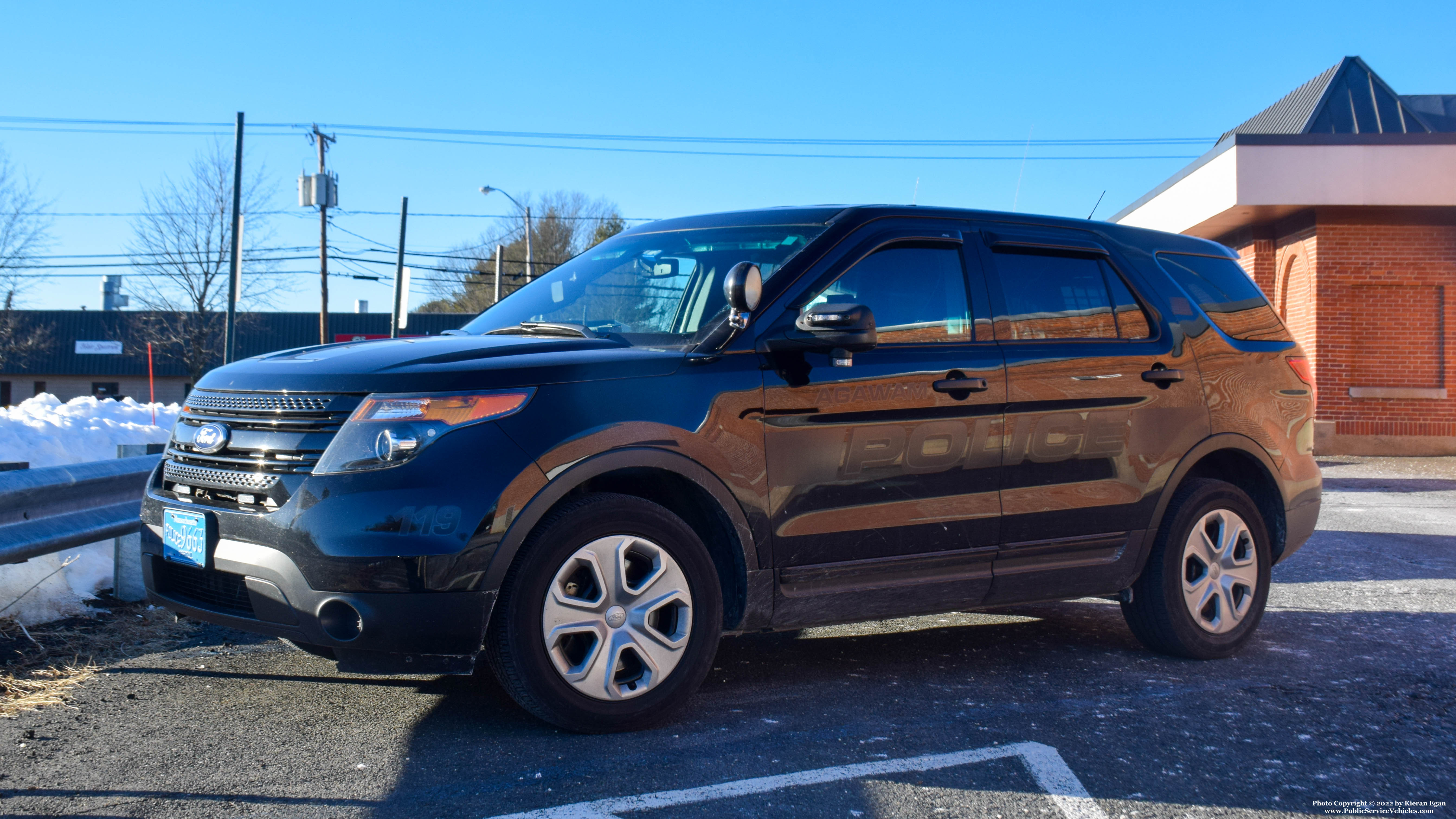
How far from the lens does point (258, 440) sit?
12.3 ft

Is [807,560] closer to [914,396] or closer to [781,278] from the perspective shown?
[914,396]

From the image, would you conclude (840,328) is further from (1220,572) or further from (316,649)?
(1220,572)

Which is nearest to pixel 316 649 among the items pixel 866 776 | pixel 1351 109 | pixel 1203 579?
pixel 866 776

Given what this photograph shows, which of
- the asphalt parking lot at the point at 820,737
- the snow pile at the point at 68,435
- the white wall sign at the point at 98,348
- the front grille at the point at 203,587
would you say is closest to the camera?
the asphalt parking lot at the point at 820,737

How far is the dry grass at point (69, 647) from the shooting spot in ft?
13.9

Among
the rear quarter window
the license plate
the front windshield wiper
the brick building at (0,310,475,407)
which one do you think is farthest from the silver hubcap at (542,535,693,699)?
the brick building at (0,310,475,407)

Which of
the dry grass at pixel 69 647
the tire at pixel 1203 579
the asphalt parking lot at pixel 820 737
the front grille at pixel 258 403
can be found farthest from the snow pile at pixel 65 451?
the tire at pixel 1203 579

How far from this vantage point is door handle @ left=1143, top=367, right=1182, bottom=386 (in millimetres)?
5047

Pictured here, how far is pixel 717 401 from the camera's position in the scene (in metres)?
3.99

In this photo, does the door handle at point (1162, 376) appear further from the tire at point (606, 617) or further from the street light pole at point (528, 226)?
the street light pole at point (528, 226)

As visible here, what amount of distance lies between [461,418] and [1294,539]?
4.27 m

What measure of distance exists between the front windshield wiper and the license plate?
4.28 ft

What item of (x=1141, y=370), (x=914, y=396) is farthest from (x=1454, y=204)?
(x=914, y=396)

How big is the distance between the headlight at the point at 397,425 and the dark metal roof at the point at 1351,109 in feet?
66.6
